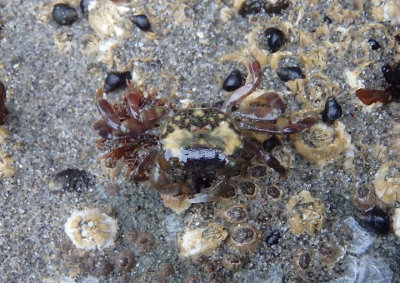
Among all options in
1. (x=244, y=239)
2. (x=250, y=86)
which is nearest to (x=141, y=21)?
(x=250, y=86)

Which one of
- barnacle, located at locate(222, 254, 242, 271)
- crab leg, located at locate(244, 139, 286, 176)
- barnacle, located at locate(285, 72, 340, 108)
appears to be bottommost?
barnacle, located at locate(222, 254, 242, 271)

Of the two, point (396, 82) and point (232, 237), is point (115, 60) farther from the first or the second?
point (396, 82)

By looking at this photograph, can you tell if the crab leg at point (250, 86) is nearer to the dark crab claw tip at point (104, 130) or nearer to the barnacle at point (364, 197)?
the dark crab claw tip at point (104, 130)

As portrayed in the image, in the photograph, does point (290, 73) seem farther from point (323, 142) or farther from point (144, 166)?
point (144, 166)

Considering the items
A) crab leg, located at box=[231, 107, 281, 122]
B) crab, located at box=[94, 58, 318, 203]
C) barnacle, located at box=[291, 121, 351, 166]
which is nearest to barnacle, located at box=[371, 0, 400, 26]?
barnacle, located at box=[291, 121, 351, 166]

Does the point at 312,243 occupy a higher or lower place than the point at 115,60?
lower

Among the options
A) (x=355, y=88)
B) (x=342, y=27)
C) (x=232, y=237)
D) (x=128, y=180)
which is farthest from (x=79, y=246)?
(x=342, y=27)

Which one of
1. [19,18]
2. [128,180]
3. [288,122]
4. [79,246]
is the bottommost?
[79,246]

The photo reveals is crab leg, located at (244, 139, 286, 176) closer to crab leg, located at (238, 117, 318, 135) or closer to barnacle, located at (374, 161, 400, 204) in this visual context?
crab leg, located at (238, 117, 318, 135)
